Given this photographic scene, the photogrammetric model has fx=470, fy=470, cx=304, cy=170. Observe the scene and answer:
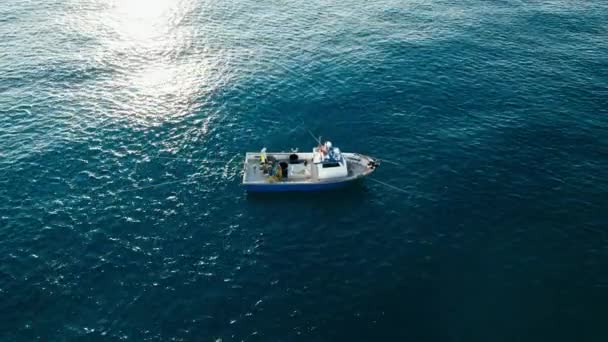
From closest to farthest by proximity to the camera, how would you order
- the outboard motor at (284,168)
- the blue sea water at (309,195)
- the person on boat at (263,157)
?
the blue sea water at (309,195)
the outboard motor at (284,168)
the person on boat at (263,157)

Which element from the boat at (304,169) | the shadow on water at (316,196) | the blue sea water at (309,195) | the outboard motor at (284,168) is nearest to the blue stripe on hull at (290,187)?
the boat at (304,169)

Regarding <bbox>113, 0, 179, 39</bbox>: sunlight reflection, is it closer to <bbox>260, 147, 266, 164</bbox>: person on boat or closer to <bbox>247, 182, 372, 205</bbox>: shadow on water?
<bbox>260, 147, 266, 164</bbox>: person on boat

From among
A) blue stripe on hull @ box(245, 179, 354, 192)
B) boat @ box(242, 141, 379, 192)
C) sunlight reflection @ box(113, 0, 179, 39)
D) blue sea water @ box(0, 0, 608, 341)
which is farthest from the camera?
sunlight reflection @ box(113, 0, 179, 39)

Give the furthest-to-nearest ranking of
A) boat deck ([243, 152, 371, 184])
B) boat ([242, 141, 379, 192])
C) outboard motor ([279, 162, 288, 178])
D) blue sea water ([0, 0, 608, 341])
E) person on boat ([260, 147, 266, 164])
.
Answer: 1. person on boat ([260, 147, 266, 164])
2. outboard motor ([279, 162, 288, 178])
3. boat deck ([243, 152, 371, 184])
4. boat ([242, 141, 379, 192])
5. blue sea water ([0, 0, 608, 341])

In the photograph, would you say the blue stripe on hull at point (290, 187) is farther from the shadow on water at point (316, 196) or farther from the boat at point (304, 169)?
the shadow on water at point (316, 196)

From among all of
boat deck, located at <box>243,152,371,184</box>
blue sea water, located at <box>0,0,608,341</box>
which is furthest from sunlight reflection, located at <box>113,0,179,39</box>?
boat deck, located at <box>243,152,371,184</box>

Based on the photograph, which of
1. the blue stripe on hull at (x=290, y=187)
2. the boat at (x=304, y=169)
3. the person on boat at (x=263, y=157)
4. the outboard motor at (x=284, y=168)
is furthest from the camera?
the person on boat at (x=263, y=157)
